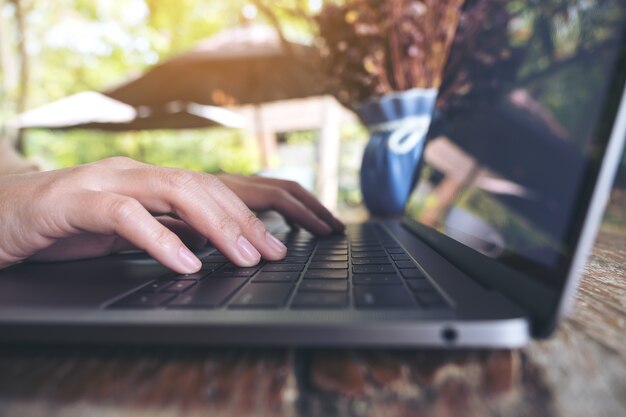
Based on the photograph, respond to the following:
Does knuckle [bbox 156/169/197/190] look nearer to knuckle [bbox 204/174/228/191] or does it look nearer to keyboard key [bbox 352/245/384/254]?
knuckle [bbox 204/174/228/191]

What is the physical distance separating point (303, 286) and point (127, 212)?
0.63 ft

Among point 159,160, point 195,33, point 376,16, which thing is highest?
point 195,33

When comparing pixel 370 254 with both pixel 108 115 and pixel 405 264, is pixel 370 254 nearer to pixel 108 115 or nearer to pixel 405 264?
pixel 405 264

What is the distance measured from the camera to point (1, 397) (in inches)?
8.8

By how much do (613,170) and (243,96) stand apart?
10.8ft

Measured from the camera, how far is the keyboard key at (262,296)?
0.29 metres

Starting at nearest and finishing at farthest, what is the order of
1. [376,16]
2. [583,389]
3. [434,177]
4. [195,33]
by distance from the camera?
1. [583,389]
2. [434,177]
3. [376,16]
4. [195,33]

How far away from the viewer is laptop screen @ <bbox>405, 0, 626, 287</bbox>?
285mm

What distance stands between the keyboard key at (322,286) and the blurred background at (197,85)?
0.72 metres

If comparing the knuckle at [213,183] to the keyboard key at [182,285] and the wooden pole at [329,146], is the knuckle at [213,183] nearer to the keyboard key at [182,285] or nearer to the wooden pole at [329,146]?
the keyboard key at [182,285]

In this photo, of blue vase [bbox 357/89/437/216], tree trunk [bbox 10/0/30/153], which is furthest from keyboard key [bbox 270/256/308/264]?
tree trunk [bbox 10/0/30/153]

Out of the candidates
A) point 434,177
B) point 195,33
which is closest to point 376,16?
point 434,177

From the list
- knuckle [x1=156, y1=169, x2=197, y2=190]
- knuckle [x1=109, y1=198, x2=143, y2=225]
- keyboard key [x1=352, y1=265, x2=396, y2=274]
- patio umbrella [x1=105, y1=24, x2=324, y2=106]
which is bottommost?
keyboard key [x1=352, y1=265, x2=396, y2=274]

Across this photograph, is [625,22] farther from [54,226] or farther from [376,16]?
[376,16]
